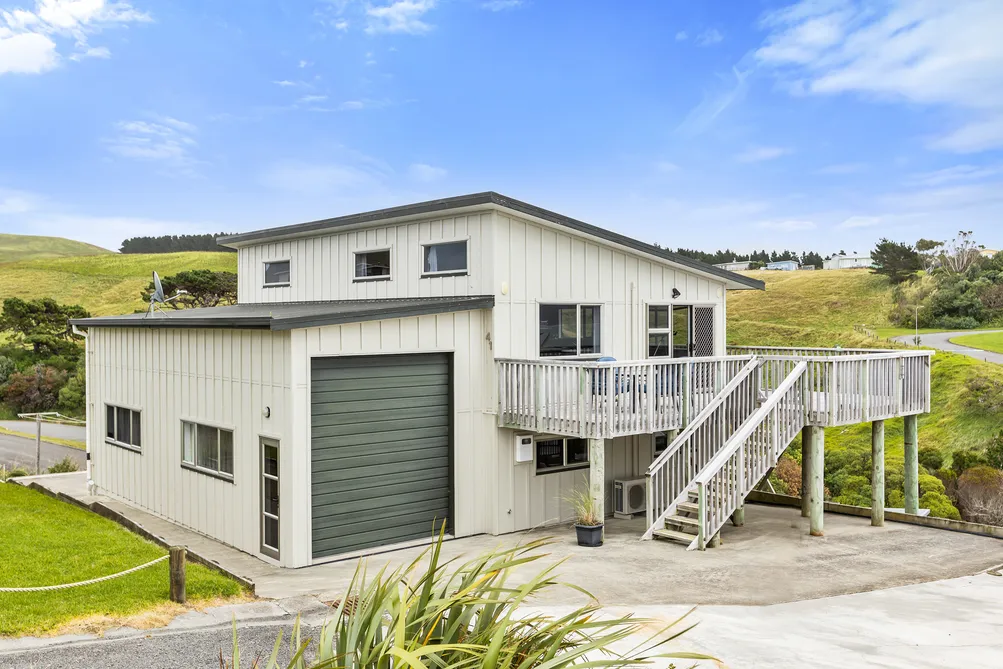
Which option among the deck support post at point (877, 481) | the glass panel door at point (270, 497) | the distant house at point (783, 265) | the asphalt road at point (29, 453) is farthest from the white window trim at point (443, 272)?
the distant house at point (783, 265)

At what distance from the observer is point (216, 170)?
79438mm

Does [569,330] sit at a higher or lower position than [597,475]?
higher

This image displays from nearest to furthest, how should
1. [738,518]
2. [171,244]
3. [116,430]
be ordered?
[738,518], [116,430], [171,244]

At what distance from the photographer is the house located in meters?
11.1

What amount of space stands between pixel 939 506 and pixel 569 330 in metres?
10.3

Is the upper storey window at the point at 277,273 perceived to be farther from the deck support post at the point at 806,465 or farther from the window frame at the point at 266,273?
the deck support post at the point at 806,465

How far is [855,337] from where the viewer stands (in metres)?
44.4

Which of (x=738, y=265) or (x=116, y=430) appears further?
(x=738, y=265)

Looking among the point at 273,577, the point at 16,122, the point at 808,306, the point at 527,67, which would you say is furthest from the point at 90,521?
the point at 16,122

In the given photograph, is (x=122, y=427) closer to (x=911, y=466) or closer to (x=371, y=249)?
(x=371, y=249)

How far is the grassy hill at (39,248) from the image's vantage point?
109625 millimetres

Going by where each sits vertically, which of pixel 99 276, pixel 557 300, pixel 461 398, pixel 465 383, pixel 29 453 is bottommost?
pixel 29 453

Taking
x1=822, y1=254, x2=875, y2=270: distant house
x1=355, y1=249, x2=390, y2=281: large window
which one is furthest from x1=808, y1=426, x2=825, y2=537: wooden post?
x1=822, y1=254, x2=875, y2=270: distant house

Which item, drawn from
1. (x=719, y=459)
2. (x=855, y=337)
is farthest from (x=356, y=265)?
(x=855, y=337)
